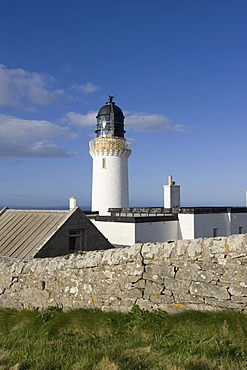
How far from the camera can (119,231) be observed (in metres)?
21.5

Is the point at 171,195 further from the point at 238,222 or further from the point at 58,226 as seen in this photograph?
the point at 58,226

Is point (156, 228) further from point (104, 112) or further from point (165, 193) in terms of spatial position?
point (104, 112)

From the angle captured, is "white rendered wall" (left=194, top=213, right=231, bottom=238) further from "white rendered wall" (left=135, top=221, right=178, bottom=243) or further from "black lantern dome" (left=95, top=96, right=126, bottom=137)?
"black lantern dome" (left=95, top=96, right=126, bottom=137)

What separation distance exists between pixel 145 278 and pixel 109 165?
80.9ft

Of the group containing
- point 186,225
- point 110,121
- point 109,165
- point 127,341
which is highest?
point 110,121

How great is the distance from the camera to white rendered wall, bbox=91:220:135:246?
2084 cm

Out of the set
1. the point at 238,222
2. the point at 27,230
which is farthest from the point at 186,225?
the point at 27,230

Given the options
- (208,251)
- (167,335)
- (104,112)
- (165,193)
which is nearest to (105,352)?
(167,335)

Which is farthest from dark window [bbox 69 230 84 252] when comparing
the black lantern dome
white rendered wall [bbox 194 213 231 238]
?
the black lantern dome

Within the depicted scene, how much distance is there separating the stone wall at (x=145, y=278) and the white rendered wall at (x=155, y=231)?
13516mm

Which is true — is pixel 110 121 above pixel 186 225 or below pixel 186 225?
above

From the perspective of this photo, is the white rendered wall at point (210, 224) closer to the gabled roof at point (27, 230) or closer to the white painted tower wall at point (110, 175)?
the white painted tower wall at point (110, 175)

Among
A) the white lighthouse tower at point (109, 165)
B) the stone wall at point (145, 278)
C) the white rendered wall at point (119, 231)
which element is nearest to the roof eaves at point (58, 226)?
the stone wall at point (145, 278)

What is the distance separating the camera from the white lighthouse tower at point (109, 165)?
99.3ft
